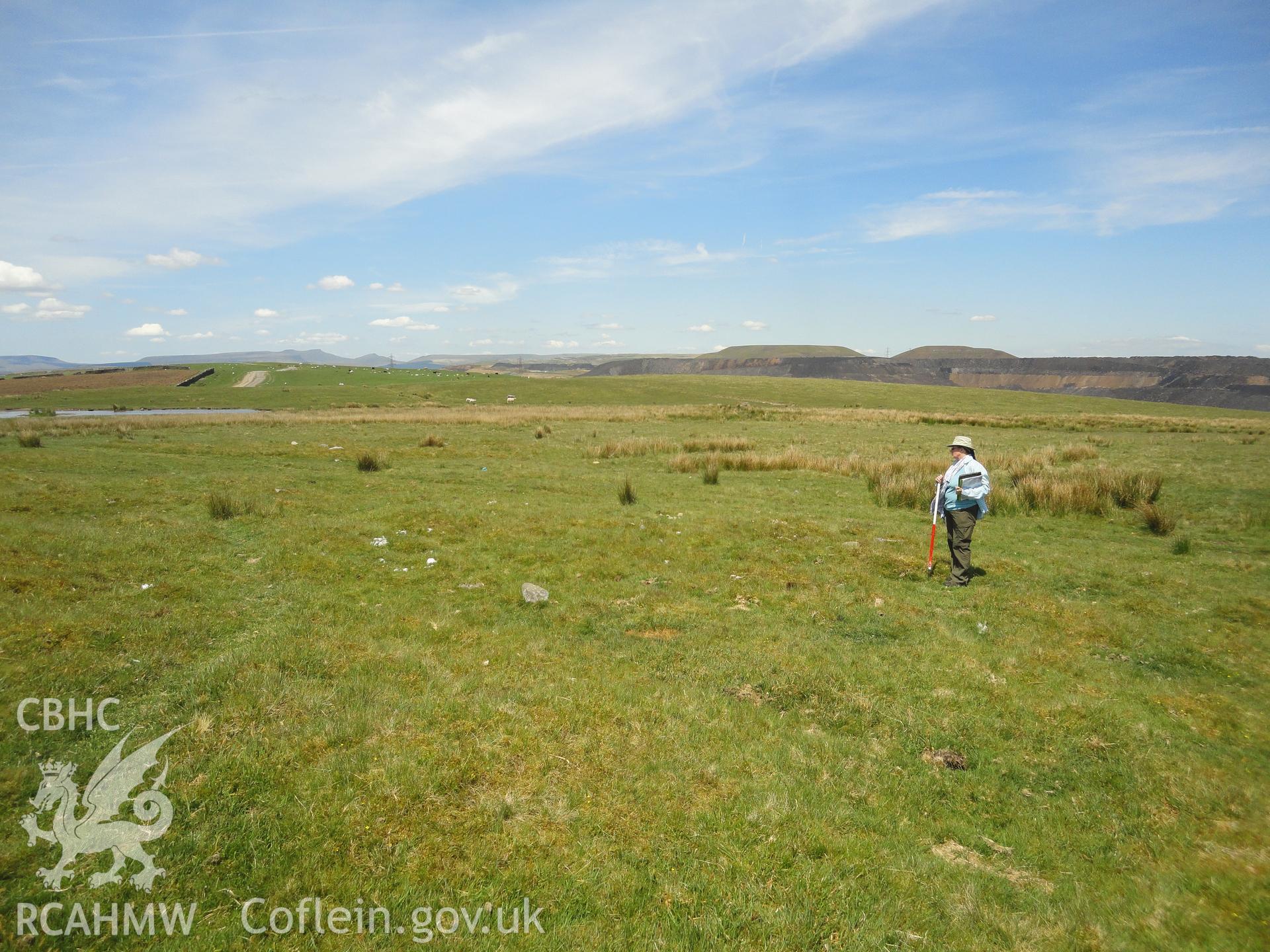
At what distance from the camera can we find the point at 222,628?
870 cm

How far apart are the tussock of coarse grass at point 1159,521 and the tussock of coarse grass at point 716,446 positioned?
51.0ft

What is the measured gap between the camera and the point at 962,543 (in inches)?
482

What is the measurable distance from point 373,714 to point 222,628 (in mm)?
3668

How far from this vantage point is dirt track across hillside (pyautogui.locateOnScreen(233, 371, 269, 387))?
305ft

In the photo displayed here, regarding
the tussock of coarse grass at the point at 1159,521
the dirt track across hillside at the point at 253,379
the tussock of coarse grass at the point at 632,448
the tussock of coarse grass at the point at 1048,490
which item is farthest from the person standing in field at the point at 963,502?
the dirt track across hillside at the point at 253,379

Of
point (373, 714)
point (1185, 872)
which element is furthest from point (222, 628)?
point (1185, 872)

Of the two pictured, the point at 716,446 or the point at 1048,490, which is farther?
the point at 716,446

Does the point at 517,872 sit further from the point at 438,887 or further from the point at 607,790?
the point at 607,790

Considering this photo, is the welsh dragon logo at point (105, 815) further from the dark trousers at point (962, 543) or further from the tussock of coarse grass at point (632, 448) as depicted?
the tussock of coarse grass at point (632, 448)

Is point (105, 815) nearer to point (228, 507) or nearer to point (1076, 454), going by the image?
point (228, 507)

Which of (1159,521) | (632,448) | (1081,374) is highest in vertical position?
(1081,374)

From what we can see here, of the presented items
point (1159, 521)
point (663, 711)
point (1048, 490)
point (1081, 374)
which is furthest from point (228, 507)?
point (1081, 374)

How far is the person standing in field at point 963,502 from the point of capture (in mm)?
12031

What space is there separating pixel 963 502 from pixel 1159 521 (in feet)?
26.8
